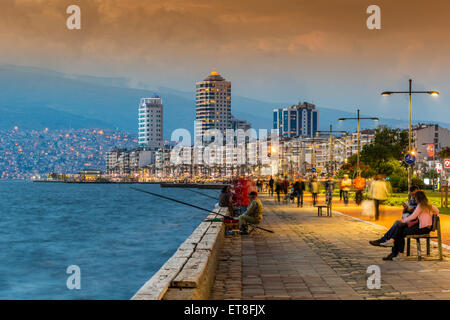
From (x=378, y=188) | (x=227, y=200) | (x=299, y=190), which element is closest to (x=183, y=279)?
(x=227, y=200)

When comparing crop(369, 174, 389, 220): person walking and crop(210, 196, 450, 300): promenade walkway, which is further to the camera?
crop(369, 174, 389, 220): person walking

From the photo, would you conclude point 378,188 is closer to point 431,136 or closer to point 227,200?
point 227,200

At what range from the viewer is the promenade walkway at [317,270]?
9.01m

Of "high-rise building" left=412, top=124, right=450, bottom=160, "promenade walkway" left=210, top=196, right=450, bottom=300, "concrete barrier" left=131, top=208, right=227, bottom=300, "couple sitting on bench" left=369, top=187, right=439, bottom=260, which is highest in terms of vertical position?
"high-rise building" left=412, top=124, right=450, bottom=160

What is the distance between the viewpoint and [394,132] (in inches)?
4264

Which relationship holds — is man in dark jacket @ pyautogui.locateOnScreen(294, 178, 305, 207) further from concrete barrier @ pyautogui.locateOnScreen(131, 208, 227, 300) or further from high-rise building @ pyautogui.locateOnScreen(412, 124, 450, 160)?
high-rise building @ pyautogui.locateOnScreen(412, 124, 450, 160)

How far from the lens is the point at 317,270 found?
11.2 metres

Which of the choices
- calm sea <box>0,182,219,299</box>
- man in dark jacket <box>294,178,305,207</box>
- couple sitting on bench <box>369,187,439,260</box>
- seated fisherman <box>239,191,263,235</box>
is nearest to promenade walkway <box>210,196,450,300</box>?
couple sitting on bench <box>369,187,439,260</box>

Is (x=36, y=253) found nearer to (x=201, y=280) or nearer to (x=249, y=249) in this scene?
(x=249, y=249)

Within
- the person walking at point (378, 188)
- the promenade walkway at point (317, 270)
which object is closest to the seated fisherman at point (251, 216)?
the promenade walkway at point (317, 270)

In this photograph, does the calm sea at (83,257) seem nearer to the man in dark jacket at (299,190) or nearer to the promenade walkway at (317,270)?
the promenade walkway at (317,270)

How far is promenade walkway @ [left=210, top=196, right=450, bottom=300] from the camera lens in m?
9.01
